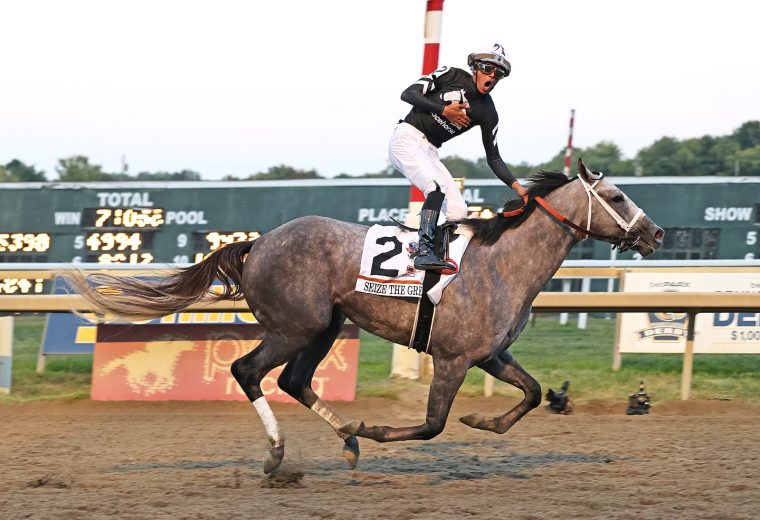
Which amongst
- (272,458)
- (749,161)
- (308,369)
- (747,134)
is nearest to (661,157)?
(747,134)

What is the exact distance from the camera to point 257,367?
568 cm

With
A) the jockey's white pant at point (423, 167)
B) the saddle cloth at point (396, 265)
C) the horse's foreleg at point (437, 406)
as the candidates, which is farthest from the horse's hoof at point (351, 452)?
the jockey's white pant at point (423, 167)

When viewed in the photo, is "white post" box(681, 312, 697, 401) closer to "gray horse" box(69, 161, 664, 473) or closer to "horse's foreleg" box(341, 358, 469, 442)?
"gray horse" box(69, 161, 664, 473)

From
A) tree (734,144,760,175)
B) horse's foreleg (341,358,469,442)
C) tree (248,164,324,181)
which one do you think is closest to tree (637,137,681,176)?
tree (734,144,760,175)

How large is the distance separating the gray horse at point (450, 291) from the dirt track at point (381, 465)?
0.38m

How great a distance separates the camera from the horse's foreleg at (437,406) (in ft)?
17.8

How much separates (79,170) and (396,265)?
2881cm

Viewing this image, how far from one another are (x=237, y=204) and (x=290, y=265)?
7.36 meters

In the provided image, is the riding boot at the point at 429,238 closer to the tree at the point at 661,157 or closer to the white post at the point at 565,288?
the white post at the point at 565,288

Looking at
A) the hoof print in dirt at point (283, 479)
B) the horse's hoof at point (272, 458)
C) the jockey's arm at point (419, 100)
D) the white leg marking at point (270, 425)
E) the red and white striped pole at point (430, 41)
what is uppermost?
the red and white striped pole at point (430, 41)

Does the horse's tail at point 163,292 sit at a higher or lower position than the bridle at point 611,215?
lower

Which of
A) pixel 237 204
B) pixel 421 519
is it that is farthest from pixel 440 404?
pixel 237 204

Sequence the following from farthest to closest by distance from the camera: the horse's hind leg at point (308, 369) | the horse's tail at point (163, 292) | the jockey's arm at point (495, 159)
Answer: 1. the horse's tail at point (163, 292)
2. the horse's hind leg at point (308, 369)
3. the jockey's arm at point (495, 159)

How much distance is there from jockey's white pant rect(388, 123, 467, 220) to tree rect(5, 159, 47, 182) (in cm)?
2552
